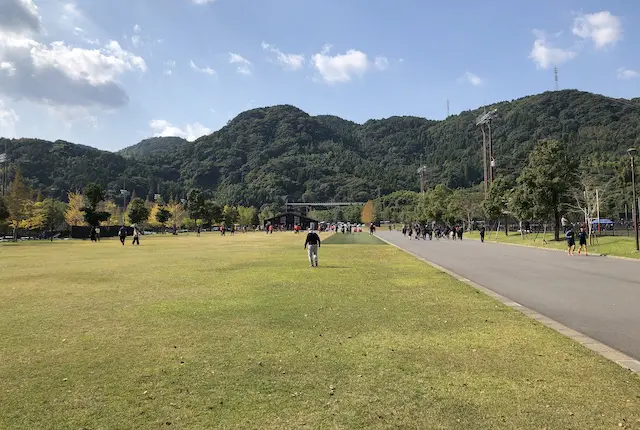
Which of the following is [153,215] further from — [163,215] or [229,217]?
[229,217]

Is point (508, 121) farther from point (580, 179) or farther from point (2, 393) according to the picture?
point (2, 393)

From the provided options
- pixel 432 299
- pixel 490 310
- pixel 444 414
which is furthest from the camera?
pixel 432 299

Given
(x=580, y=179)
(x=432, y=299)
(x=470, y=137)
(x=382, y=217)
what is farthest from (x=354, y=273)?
(x=470, y=137)

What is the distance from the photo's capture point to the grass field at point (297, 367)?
4.45m

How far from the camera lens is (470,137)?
186375 millimetres

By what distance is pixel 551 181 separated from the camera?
138ft

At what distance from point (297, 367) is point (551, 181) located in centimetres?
4166

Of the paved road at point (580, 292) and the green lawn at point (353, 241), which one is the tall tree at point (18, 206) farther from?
the paved road at point (580, 292)

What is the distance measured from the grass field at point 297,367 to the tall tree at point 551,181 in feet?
115

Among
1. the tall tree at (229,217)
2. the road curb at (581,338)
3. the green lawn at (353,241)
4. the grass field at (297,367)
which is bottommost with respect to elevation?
the green lawn at (353,241)

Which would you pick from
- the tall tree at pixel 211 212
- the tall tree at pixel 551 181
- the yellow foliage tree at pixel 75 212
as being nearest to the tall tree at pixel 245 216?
the tall tree at pixel 211 212

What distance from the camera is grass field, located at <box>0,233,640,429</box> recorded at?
445 centimetres

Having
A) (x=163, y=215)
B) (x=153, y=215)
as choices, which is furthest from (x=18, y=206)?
(x=153, y=215)

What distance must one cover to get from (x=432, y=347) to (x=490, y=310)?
143 inches
